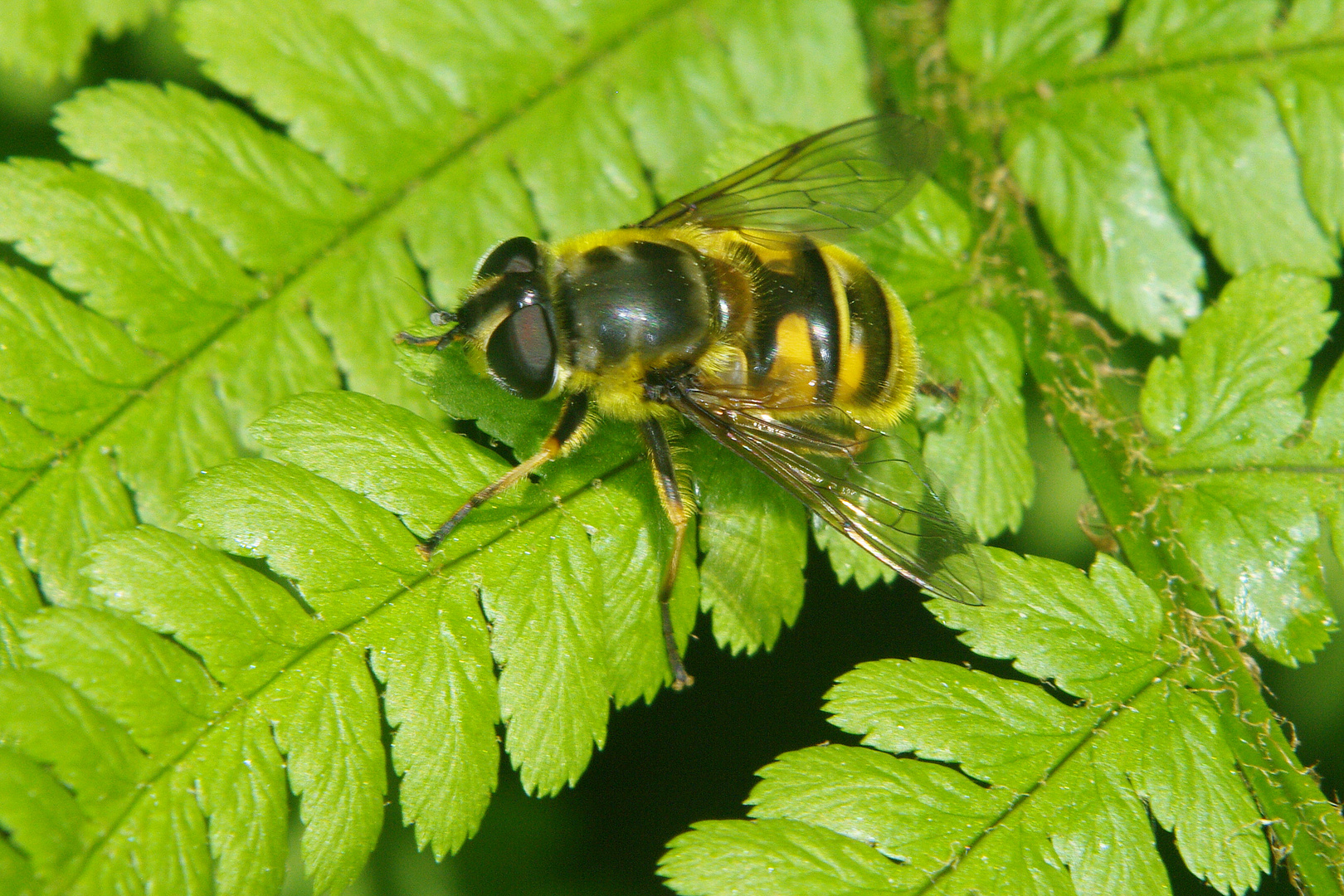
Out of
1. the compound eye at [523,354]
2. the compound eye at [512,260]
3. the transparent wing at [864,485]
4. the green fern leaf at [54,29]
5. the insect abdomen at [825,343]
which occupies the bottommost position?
the transparent wing at [864,485]

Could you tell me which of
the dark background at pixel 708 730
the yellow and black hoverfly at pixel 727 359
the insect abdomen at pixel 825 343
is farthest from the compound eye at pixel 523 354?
the dark background at pixel 708 730

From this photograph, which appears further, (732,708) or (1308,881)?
(732,708)

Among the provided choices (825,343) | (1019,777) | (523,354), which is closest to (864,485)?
(825,343)

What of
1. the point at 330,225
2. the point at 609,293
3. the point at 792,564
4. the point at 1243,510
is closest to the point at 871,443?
the point at 792,564

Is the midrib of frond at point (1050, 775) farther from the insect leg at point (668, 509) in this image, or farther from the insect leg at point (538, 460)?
the insect leg at point (538, 460)

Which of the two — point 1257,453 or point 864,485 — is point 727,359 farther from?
point 1257,453

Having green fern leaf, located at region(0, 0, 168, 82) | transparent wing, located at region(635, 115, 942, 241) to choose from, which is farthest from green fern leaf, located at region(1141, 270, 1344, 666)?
green fern leaf, located at region(0, 0, 168, 82)

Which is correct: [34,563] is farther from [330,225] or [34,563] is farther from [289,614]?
[330,225]

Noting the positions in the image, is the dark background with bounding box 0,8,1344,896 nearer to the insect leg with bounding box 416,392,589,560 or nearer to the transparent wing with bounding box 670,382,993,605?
the transparent wing with bounding box 670,382,993,605
